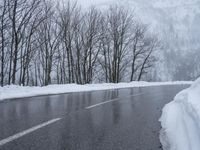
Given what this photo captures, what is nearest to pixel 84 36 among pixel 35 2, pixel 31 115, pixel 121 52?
pixel 121 52

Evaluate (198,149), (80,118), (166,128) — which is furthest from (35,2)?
(198,149)

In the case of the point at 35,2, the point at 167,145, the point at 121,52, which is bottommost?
the point at 167,145

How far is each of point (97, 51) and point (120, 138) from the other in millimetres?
35654

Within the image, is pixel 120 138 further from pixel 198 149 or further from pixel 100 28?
pixel 100 28

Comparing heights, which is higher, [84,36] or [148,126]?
[84,36]

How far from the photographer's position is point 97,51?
134 ft

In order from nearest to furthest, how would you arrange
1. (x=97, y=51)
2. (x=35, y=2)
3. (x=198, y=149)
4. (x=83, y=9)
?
(x=198, y=149)
(x=35, y=2)
(x=83, y=9)
(x=97, y=51)

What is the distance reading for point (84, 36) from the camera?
38.2m

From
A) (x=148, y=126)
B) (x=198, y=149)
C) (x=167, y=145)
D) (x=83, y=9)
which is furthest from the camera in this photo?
(x=83, y=9)

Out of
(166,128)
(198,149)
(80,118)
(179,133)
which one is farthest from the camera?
(80,118)

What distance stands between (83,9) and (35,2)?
1300 centimetres

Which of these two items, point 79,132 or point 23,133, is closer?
point 23,133

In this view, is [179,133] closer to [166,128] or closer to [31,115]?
[166,128]

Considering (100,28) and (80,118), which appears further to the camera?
(100,28)
